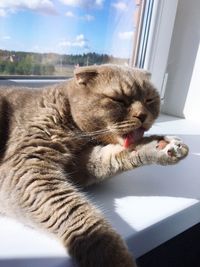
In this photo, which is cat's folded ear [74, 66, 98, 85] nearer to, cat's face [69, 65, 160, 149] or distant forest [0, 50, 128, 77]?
cat's face [69, 65, 160, 149]

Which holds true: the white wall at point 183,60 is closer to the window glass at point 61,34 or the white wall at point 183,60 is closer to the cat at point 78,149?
the window glass at point 61,34

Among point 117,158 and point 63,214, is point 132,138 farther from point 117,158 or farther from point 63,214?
point 63,214

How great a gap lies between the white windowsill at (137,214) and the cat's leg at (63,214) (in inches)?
0.9

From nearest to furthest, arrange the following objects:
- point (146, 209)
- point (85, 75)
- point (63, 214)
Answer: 1. point (63, 214)
2. point (146, 209)
3. point (85, 75)

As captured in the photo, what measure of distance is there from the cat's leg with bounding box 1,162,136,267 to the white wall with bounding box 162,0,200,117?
0.87 meters

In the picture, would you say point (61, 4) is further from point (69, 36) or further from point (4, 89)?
point (4, 89)

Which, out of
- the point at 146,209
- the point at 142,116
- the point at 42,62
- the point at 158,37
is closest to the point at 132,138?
the point at 142,116

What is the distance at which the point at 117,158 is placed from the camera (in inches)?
28.2

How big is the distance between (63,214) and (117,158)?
196 millimetres

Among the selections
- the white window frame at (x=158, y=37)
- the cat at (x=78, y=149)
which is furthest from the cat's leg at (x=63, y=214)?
the white window frame at (x=158, y=37)

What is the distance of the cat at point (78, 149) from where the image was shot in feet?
1.81

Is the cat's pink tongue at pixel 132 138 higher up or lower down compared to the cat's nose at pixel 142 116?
lower down

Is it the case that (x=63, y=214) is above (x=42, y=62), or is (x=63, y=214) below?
below

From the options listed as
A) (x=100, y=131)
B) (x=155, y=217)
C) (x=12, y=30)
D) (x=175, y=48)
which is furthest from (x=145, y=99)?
(x=175, y=48)
